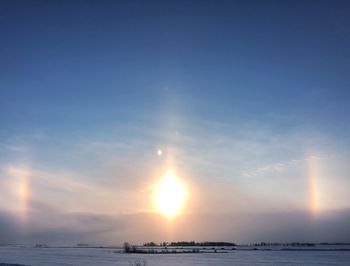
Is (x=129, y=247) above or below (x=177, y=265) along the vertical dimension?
above

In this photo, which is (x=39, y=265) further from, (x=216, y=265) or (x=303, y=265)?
(x=303, y=265)

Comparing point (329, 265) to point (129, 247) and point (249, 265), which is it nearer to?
point (249, 265)

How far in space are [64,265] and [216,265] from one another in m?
27.8

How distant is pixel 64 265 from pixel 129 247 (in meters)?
103

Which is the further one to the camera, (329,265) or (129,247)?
(129,247)

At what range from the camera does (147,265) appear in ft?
262

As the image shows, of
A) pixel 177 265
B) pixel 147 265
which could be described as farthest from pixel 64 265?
pixel 177 265

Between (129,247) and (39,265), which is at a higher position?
(129,247)

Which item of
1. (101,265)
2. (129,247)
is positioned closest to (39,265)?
(101,265)

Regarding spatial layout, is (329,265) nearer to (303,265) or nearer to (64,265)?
(303,265)

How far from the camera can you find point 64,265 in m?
78.3

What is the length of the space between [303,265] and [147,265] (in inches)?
1142

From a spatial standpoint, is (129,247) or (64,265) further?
(129,247)

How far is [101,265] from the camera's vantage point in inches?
3241
